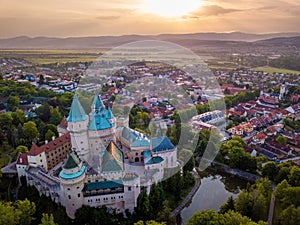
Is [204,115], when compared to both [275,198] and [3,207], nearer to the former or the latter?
[275,198]

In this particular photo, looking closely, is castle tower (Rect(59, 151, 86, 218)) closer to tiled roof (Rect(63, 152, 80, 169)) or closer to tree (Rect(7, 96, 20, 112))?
tiled roof (Rect(63, 152, 80, 169))

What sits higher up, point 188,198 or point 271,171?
point 271,171

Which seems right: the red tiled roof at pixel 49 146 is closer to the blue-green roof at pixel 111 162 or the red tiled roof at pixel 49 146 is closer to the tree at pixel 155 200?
the blue-green roof at pixel 111 162

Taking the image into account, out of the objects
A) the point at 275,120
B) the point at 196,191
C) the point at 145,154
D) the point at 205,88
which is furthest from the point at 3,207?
the point at 205,88

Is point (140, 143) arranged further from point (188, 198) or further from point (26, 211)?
point (26, 211)

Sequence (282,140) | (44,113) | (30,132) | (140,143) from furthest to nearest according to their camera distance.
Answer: (44,113)
(282,140)
(30,132)
(140,143)

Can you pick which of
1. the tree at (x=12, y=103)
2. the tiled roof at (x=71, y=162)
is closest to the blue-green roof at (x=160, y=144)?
the tiled roof at (x=71, y=162)

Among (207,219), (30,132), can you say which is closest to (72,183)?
(207,219)
